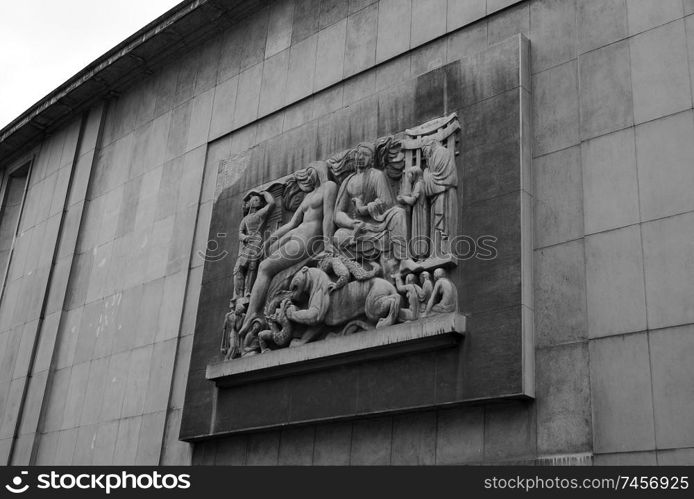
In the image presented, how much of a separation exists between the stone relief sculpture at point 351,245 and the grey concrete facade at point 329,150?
41.5 inches

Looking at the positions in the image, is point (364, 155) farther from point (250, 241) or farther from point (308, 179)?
point (250, 241)

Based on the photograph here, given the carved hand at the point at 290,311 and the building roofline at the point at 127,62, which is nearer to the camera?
the carved hand at the point at 290,311

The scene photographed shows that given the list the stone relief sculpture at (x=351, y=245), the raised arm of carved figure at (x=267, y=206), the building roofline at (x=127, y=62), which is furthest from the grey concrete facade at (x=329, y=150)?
the stone relief sculpture at (x=351, y=245)

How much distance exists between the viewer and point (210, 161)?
15.9m

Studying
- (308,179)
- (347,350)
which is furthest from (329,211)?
(347,350)

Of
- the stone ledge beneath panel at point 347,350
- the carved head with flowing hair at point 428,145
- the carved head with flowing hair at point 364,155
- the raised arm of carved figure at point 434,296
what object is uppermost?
the carved head with flowing hair at point 364,155

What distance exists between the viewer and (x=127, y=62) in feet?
59.6

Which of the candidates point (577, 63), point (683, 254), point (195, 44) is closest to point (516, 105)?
point (577, 63)

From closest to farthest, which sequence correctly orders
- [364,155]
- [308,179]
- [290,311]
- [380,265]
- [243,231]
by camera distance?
[380,265]
[290,311]
[364,155]
[308,179]
[243,231]

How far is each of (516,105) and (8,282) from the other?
1368 cm

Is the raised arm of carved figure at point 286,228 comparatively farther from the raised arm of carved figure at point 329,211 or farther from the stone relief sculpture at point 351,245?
the raised arm of carved figure at point 329,211

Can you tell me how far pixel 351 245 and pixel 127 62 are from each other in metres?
8.61

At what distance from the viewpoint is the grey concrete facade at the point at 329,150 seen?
30.4 ft

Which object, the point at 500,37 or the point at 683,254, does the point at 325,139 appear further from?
the point at 683,254
